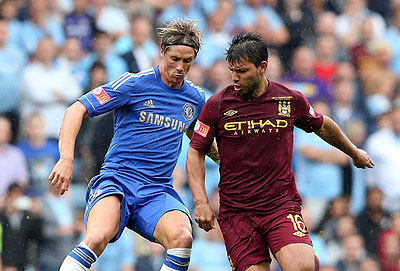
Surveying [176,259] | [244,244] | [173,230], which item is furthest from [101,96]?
[244,244]

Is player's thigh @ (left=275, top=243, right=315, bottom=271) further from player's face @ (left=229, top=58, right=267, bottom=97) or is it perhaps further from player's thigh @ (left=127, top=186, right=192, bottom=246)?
player's face @ (left=229, top=58, right=267, bottom=97)

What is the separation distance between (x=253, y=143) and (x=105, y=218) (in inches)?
51.9

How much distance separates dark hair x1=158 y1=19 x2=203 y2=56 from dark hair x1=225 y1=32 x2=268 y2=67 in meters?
0.47

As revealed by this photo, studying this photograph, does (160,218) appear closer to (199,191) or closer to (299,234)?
(199,191)

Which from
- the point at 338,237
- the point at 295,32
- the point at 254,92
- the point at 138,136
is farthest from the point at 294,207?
the point at 295,32

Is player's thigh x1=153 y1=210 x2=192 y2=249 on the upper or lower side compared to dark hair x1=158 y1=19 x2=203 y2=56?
lower

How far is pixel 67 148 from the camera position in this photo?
5770 millimetres

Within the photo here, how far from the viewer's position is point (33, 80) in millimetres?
9648

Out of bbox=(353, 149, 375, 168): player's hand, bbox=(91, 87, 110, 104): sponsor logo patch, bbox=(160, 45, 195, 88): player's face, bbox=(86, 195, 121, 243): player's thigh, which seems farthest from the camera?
bbox=(353, 149, 375, 168): player's hand

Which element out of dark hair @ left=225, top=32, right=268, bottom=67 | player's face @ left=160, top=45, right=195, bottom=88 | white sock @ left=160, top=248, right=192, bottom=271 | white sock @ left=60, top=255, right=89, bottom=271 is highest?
dark hair @ left=225, top=32, right=268, bottom=67

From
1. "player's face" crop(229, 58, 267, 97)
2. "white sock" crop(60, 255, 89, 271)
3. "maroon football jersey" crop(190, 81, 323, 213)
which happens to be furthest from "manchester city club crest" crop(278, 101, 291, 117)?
"white sock" crop(60, 255, 89, 271)

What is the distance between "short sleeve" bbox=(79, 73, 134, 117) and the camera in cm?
612

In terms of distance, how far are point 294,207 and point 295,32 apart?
18.8 ft

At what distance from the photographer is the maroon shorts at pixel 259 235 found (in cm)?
581
